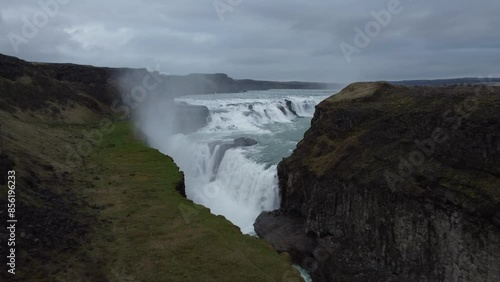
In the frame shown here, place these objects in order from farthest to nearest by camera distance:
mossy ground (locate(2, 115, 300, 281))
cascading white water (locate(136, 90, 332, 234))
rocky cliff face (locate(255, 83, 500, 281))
Answer: cascading white water (locate(136, 90, 332, 234)) → rocky cliff face (locate(255, 83, 500, 281)) → mossy ground (locate(2, 115, 300, 281))

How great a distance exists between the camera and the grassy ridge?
57.5ft

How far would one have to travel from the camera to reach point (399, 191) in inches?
830

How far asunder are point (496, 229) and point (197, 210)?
1529 centimetres

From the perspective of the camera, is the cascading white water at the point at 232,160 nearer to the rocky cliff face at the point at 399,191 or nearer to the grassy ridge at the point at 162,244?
the rocky cliff face at the point at 399,191

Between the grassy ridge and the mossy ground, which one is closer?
the mossy ground

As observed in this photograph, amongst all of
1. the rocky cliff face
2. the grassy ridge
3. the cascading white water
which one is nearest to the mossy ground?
the grassy ridge

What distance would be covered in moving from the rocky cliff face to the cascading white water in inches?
177

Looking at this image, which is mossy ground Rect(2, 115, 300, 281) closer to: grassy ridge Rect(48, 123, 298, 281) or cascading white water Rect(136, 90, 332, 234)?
grassy ridge Rect(48, 123, 298, 281)

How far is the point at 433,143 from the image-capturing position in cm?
2114

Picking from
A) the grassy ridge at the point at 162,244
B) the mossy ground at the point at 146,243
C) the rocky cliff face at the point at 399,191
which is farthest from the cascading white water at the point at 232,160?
the grassy ridge at the point at 162,244

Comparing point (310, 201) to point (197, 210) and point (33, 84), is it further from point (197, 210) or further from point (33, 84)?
point (33, 84)

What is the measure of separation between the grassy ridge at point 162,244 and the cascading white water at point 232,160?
8.05m

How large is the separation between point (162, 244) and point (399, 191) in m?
12.1

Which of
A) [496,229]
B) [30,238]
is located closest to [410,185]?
[496,229]
